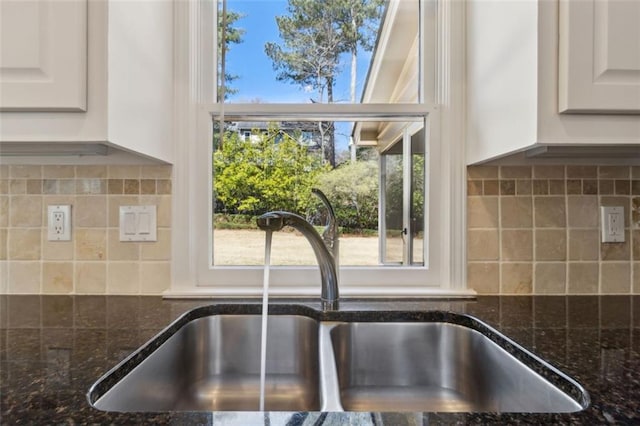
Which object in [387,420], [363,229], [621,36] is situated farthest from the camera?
[363,229]

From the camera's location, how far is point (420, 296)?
1089mm

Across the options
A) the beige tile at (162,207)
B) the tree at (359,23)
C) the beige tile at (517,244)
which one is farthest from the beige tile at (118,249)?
the beige tile at (517,244)

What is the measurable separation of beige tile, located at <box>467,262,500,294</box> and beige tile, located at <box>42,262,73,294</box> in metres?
1.24

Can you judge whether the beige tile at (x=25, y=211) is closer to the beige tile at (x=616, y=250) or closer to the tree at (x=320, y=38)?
the tree at (x=320, y=38)

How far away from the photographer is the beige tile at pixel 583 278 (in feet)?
3.60

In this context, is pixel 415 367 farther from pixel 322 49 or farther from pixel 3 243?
pixel 3 243

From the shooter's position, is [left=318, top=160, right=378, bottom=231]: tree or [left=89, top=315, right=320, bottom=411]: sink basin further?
[left=318, top=160, right=378, bottom=231]: tree

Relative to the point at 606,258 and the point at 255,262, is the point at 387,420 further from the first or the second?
the point at 606,258

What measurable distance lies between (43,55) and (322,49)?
2.63 ft

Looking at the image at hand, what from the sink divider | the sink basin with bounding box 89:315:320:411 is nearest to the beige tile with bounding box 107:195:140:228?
the sink basin with bounding box 89:315:320:411

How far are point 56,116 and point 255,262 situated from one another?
671mm

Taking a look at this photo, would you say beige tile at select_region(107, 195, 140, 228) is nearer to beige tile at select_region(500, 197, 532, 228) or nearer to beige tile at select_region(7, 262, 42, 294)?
beige tile at select_region(7, 262, 42, 294)

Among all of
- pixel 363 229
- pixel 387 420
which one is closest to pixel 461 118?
pixel 363 229

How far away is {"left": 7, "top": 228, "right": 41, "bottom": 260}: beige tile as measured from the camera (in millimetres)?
1089
